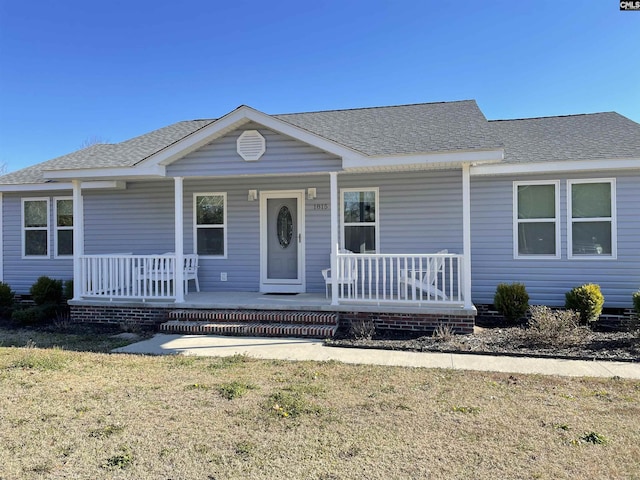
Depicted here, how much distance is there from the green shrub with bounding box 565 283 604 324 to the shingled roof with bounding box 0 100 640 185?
8.18ft

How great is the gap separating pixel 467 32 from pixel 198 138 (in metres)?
9.40

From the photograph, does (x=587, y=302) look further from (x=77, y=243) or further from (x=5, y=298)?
(x=5, y=298)

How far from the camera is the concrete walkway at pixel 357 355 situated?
5.51 meters

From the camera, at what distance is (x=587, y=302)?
311 inches

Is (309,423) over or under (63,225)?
under

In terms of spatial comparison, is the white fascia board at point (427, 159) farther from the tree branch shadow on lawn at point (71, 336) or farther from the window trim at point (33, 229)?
the window trim at point (33, 229)

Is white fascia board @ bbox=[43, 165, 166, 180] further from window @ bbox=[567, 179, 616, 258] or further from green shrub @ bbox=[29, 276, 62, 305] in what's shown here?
window @ bbox=[567, 179, 616, 258]

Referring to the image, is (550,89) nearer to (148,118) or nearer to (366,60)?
(366,60)

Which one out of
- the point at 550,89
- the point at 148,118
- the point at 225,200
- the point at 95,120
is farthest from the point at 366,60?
the point at 95,120

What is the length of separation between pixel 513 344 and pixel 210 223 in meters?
6.84

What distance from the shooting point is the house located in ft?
25.5

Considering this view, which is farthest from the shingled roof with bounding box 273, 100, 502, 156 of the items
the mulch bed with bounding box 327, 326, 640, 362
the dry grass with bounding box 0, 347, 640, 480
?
the dry grass with bounding box 0, 347, 640, 480

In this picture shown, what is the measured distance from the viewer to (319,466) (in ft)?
9.95

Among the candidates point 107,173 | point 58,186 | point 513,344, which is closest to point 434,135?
point 513,344
